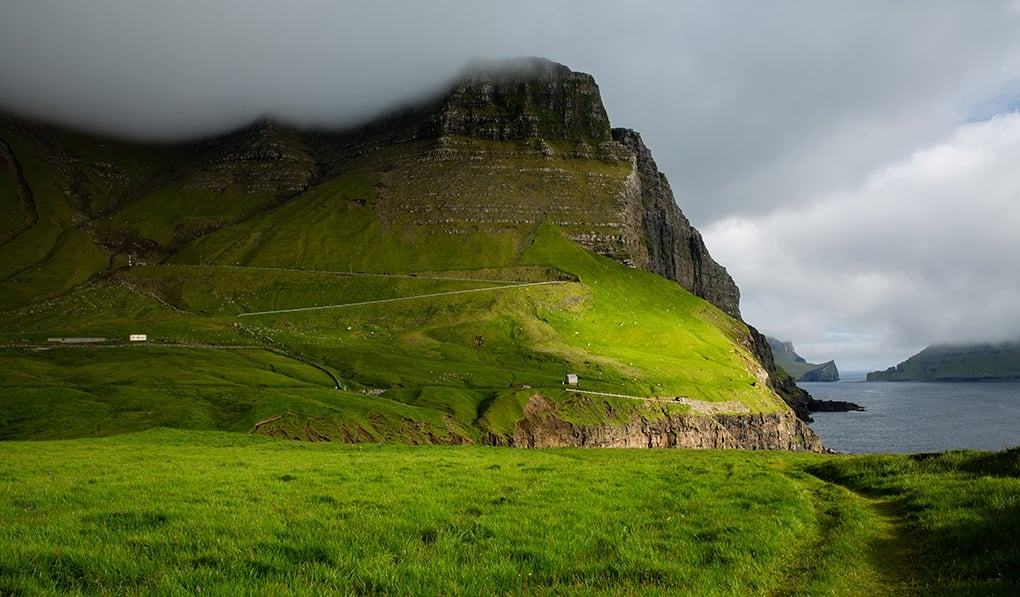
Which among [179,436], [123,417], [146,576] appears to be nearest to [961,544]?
[146,576]

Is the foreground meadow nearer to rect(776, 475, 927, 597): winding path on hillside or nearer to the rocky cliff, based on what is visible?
rect(776, 475, 927, 597): winding path on hillside

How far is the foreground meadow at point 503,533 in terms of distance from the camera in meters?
9.79

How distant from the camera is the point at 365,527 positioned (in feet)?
43.7

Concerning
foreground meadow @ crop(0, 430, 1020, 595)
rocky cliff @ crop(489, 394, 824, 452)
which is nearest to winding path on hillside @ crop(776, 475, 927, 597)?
foreground meadow @ crop(0, 430, 1020, 595)

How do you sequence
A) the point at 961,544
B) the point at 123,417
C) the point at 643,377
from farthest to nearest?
the point at 643,377, the point at 123,417, the point at 961,544

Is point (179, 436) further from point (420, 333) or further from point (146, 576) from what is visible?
point (420, 333)

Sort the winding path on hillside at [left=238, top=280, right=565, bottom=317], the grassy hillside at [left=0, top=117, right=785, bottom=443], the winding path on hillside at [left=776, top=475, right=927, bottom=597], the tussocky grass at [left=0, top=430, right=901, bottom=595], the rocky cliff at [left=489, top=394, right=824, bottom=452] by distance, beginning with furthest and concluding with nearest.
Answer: the winding path on hillside at [left=238, top=280, right=565, bottom=317] < the rocky cliff at [left=489, top=394, right=824, bottom=452] < the grassy hillside at [left=0, top=117, right=785, bottom=443] < the winding path on hillside at [left=776, top=475, right=927, bottom=597] < the tussocky grass at [left=0, top=430, right=901, bottom=595]

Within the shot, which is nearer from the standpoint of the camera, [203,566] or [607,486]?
[203,566]

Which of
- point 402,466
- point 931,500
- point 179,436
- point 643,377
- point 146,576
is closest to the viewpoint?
point 146,576

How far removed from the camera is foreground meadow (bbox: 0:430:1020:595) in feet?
32.1

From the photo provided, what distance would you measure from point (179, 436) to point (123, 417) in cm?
1650

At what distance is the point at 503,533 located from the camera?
13.1m

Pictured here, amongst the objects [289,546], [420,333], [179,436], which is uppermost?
[420,333]

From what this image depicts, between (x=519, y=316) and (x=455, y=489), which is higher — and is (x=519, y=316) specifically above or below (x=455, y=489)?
above
